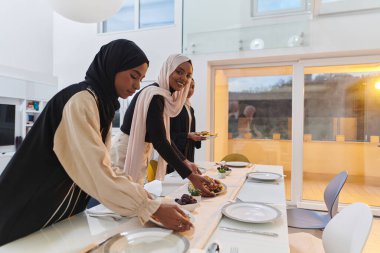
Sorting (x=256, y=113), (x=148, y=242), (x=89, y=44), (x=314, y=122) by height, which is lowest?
(x=148, y=242)

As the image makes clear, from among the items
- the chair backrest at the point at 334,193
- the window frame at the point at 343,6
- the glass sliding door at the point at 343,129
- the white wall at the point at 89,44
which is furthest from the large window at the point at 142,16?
the chair backrest at the point at 334,193

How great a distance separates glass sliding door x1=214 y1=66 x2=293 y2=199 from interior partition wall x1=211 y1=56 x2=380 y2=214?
0.04 ft

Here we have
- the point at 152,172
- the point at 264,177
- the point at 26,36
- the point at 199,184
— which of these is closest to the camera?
the point at 199,184

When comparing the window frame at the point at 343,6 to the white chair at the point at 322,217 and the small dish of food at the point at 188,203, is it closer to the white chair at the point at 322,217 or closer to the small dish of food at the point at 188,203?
the white chair at the point at 322,217

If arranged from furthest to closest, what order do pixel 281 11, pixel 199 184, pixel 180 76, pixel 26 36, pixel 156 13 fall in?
pixel 26 36
pixel 156 13
pixel 281 11
pixel 180 76
pixel 199 184

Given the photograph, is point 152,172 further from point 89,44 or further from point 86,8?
point 89,44

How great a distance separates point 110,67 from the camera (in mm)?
904

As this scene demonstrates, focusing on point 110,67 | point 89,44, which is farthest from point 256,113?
point 110,67

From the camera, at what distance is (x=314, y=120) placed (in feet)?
11.2

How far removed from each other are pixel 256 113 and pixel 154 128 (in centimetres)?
263

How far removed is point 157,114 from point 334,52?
2.60 metres

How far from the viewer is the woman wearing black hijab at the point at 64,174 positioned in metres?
0.73

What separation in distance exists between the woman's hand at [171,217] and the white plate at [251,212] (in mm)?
237

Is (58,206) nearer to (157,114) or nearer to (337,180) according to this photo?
(157,114)
